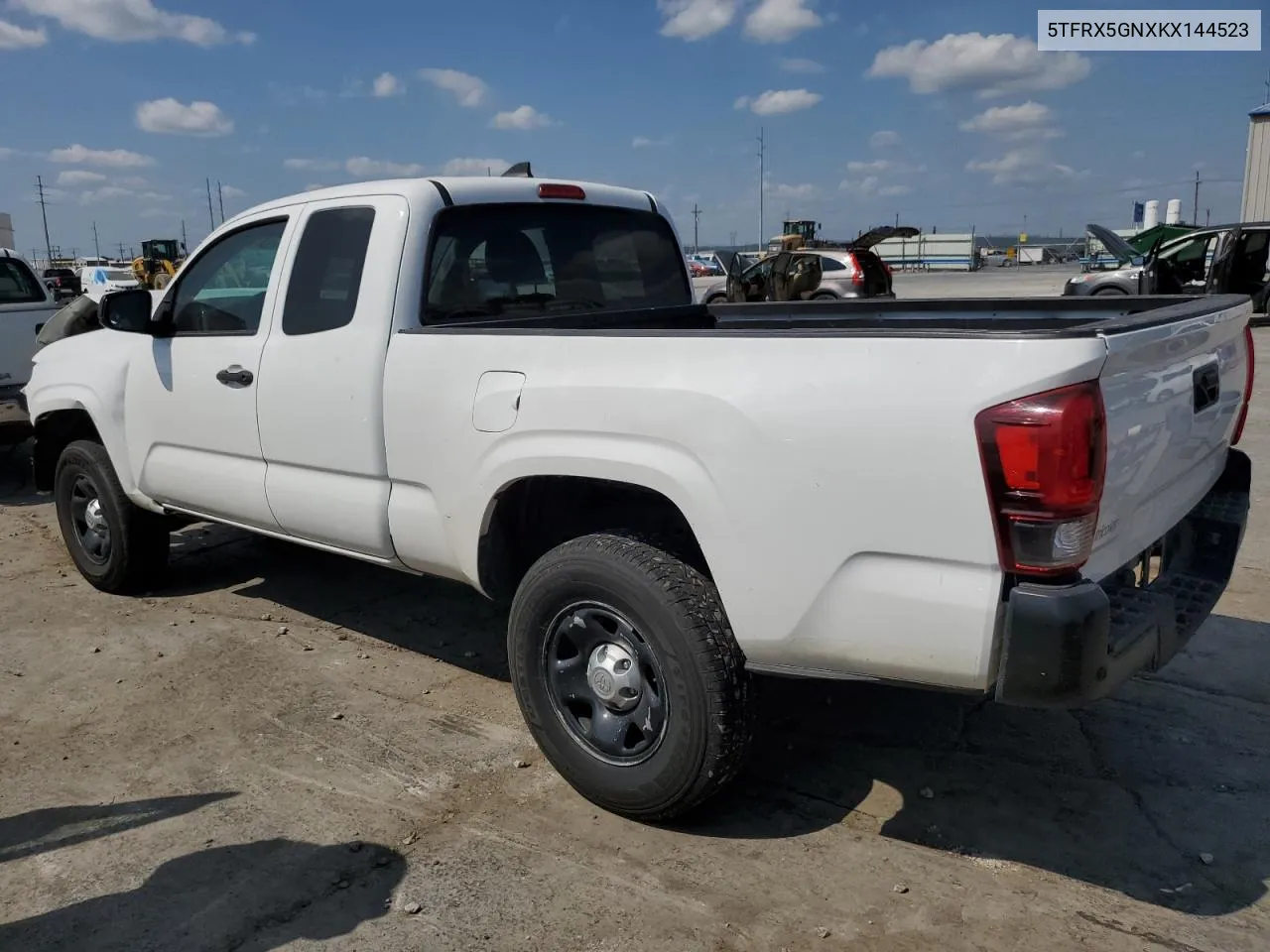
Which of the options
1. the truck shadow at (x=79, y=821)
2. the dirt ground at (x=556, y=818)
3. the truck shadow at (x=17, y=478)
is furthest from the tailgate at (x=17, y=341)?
the truck shadow at (x=79, y=821)

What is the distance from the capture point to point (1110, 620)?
8.32ft

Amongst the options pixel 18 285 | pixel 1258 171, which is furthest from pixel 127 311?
pixel 1258 171

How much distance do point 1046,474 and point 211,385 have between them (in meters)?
3.48

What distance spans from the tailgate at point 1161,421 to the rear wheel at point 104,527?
15.0 ft

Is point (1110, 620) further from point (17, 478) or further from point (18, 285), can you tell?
point (18, 285)

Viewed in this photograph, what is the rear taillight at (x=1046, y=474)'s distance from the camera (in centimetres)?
228

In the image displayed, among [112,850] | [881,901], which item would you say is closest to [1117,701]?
[881,901]

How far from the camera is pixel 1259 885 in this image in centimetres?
286

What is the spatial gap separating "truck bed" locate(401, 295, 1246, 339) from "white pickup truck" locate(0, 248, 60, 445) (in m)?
6.01

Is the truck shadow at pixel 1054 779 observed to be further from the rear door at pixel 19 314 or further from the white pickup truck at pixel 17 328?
the rear door at pixel 19 314

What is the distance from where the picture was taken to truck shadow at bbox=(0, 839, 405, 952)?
274 cm

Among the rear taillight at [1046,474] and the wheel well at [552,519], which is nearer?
the rear taillight at [1046,474]

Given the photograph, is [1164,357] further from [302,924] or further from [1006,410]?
[302,924]

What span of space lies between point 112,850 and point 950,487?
268cm
